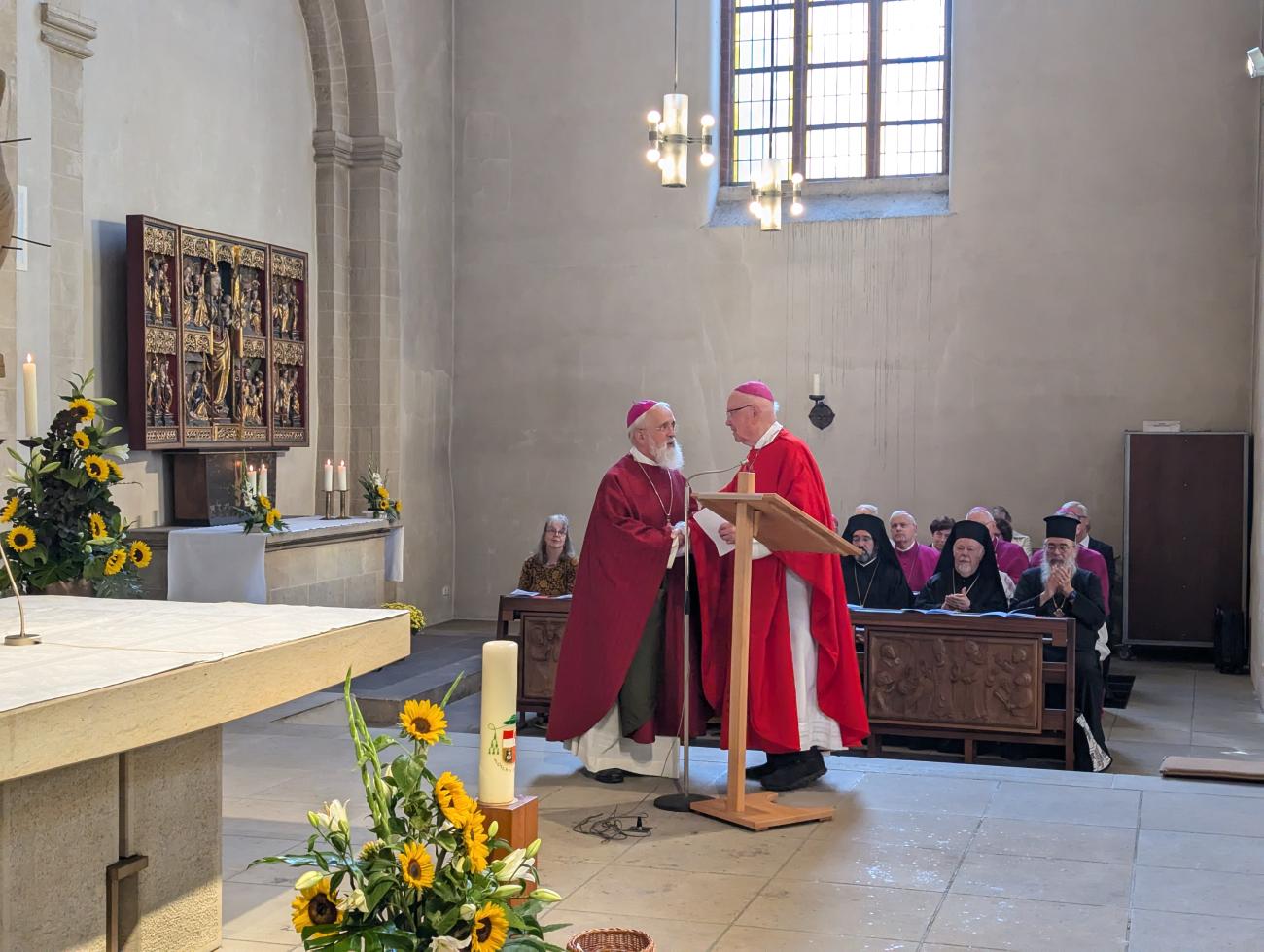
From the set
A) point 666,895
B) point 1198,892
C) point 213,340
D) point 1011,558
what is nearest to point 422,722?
point 666,895

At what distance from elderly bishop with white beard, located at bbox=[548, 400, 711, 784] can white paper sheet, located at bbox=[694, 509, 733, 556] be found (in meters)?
0.21

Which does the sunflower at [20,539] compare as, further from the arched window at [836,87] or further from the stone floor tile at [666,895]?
the arched window at [836,87]

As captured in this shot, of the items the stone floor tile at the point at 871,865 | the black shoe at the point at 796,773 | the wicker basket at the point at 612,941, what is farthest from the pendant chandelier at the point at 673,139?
the wicker basket at the point at 612,941

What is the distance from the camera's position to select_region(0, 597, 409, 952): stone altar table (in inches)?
112

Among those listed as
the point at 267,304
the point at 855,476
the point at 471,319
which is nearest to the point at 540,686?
the point at 267,304

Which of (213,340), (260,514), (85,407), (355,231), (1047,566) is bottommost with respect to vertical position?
(1047,566)

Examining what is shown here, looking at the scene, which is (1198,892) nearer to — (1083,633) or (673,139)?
(1083,633)

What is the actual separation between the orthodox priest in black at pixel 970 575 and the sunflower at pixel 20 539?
499 cm

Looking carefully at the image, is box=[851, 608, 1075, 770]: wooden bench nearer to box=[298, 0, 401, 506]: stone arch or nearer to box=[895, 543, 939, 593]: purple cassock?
box=[895, 543, 939, 593]: purple cassock

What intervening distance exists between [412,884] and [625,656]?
364 cm

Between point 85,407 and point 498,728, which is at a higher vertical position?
point 85,407

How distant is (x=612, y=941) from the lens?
3.04m

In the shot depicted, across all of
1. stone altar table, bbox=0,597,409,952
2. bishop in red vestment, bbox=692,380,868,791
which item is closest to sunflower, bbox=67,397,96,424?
stone altar table, bbox=0,597,409,952

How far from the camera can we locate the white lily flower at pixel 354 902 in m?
2.42
